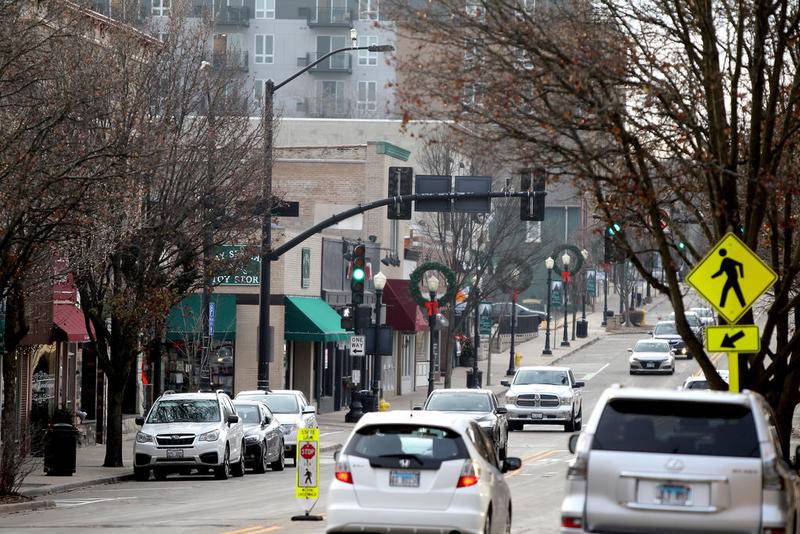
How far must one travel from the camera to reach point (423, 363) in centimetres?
6744

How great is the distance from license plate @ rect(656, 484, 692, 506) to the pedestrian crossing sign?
5.03m

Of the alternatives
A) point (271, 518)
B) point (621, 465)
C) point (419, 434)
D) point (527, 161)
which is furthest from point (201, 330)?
point (621, 465)

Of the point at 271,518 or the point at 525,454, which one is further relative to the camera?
the point at 525,454

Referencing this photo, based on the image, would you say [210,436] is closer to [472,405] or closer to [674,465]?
[472,405]

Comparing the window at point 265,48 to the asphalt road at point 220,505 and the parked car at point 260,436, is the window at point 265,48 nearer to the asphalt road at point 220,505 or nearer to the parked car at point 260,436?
the asphalt road at point 220,505

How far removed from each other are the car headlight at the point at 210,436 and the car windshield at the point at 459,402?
4.87 m

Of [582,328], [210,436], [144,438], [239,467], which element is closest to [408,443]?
[210,436]

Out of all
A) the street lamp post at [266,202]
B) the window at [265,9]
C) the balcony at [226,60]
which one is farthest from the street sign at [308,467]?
the window at [265,9]

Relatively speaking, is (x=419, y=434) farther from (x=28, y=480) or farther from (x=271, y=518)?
(x=28, y=480)

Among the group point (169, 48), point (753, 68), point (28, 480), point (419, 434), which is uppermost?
point (169, 48)

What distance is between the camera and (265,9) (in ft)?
356

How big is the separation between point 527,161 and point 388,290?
42.5 metres

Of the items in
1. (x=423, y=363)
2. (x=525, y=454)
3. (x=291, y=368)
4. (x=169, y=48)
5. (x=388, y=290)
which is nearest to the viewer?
(x=169, y=48)

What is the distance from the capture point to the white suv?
29.1 m
